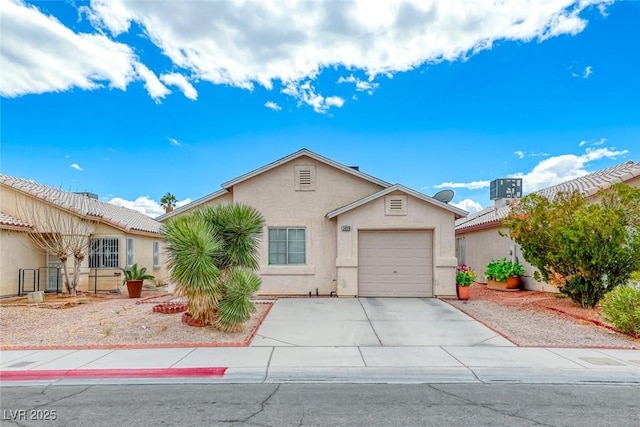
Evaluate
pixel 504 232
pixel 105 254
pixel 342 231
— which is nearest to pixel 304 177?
pixel 342 231

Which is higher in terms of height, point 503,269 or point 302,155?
point 302,155

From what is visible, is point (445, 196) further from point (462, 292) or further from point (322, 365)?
point (322, 365)

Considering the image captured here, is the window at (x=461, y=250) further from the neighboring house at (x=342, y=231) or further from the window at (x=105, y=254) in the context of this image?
the window at (x=105, y=254)

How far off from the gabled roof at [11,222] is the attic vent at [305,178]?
36.3ft

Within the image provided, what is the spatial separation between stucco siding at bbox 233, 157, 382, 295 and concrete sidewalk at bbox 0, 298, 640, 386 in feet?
16.4

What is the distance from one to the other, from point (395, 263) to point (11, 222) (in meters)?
14.9

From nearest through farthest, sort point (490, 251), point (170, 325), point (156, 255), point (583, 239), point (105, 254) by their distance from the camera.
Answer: point (170, 325), point (583, 239), point (105, 254), point (490, 251), point (156, 255)

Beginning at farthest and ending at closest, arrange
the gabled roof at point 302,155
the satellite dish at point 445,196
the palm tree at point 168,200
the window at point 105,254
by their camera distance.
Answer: the palm tree at point 168,200 < the window at point 105,254 < the satellite dish at point 445,196 < the gabled roof at point 302,155

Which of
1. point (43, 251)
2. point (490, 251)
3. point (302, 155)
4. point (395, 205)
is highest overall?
point (302, 155)

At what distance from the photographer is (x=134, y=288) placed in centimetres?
1580

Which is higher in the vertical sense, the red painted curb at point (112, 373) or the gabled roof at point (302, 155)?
the gabled roof at point (302, 155)

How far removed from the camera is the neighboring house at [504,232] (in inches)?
582

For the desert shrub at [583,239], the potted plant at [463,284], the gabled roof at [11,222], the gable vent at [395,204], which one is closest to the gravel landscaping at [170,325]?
the potted plant at [463,284]

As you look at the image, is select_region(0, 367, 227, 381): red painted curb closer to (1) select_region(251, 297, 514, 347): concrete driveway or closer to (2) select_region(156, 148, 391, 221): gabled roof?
(1) select_region(251, 297, 514, 347): concrete driveway
